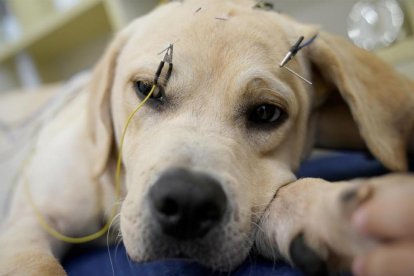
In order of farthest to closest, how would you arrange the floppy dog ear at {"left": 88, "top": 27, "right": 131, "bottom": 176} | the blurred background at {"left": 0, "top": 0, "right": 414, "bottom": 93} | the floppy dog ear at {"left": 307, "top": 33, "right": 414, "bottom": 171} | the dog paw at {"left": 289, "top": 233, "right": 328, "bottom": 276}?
the blurred background at {"left": 0, "top": 0, "right": 414, "bottom": 93}
the floppy dog ear at {"left": 88, "top": 27, "right": 131, "bottom": 176}
the floppy dog ear at {"left": 307, "top": 33, "right": 414, "bottom": 171}
the dog paw at {"left": 289, "top": 233, "right": 328, "bottom": 276}

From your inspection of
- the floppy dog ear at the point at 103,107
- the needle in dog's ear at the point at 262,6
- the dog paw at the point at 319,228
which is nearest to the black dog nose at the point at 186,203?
the dog paw at the point at 319,228

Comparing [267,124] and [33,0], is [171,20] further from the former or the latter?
[33,0]

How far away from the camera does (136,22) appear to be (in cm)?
138

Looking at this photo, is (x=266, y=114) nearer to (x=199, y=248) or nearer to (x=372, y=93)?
(x=372, y=93)

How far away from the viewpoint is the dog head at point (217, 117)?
759 mm

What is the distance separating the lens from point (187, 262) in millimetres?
851

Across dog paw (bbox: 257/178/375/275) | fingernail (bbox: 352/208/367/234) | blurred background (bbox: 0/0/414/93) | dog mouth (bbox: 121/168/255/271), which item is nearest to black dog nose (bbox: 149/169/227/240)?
dog mouth (bbox: 121/168/255/271)

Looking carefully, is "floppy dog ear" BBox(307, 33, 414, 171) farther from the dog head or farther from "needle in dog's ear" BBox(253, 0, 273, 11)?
"needle in dog's ear" BBox(253, 0, 273, 11)

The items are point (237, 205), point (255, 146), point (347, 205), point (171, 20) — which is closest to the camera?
point (347, 205)

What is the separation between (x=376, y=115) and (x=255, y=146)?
366mm

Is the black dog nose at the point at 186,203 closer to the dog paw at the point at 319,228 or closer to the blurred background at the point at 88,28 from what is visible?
the dog paw at the point at 319,228

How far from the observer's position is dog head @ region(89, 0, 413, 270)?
2.49ft

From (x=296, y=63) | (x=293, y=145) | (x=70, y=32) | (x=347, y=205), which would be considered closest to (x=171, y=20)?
(x=296, y=63)

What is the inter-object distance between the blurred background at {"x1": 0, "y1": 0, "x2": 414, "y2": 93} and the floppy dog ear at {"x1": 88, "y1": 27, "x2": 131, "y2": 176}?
145cm
